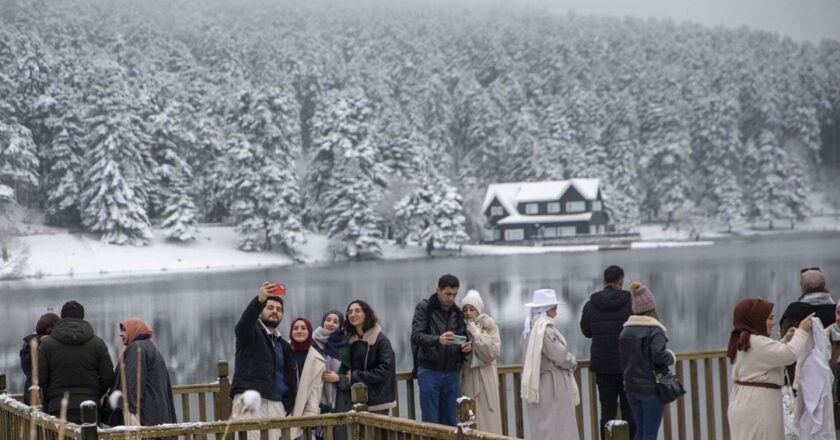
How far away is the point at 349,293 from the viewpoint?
1813 inches

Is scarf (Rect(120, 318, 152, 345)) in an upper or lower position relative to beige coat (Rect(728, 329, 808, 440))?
upper

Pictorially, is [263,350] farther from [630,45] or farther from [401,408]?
[630,45]

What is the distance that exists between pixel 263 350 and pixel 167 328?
28995 mm

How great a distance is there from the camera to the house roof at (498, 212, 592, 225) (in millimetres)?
95688

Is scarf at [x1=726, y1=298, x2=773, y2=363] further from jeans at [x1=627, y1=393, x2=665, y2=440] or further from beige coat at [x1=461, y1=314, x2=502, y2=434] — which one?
beige coat at [x1=461, y1=314, x2=502, y2=434]

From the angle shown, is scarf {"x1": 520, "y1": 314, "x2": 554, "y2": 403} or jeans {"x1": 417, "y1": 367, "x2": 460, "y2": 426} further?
jeans {"x1": 417, "y1": 367, "x2": 460, "y2": 426}

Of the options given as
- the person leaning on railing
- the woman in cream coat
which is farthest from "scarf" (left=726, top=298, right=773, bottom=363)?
the person leaning on railing

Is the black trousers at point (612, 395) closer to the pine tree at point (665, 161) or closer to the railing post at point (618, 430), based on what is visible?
the railing post at point (618, 430)

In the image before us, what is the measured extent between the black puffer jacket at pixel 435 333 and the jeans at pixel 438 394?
2.5 inches

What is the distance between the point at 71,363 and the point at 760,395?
4.77 meters

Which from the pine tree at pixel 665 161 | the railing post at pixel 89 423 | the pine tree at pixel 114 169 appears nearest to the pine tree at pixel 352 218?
the pine tree at pixel 114 169

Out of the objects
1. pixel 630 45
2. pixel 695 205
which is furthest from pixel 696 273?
pixel 630 45

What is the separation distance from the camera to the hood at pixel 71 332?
727cm

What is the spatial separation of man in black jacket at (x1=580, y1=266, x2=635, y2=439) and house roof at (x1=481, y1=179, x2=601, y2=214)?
8760 centimetres
